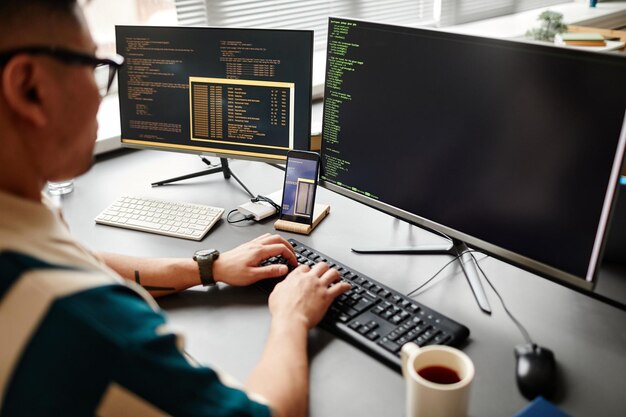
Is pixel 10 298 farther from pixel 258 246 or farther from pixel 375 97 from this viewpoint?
pixel 375 97

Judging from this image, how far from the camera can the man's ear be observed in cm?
70

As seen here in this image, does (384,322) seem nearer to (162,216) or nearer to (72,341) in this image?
(72,341)

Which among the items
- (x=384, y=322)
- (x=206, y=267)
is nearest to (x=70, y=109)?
(x=206, y=267)

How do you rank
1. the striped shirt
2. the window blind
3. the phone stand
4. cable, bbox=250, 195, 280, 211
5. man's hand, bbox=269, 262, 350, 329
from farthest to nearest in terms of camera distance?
the window blind, cable, bbox=250, 195, 280, 211, the phone stand, man's hand, bbox=269, 262, 350, 329, the striped shirt

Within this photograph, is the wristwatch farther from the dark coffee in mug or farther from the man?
the dark coffee in mug

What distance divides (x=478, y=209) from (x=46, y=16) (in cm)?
83

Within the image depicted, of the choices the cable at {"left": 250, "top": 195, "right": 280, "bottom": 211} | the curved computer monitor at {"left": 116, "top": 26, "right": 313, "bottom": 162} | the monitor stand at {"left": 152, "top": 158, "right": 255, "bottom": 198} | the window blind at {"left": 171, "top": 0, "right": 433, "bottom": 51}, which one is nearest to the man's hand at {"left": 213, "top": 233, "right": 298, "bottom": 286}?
the cable at {"left": 250, "top": 195, "right": 280, "bottom": 211}

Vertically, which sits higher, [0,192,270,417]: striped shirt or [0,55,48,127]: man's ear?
[0,55,48,127]: man's ear

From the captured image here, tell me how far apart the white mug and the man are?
0.66ft

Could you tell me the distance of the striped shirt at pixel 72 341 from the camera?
67 cm

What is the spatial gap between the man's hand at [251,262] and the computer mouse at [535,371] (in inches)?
19.6

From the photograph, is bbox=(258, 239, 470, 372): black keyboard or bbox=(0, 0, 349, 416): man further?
bbox=(258, 239, 470, 372): black keyboard

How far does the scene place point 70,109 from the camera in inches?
30.6

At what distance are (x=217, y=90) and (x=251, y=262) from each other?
593 millimetres
